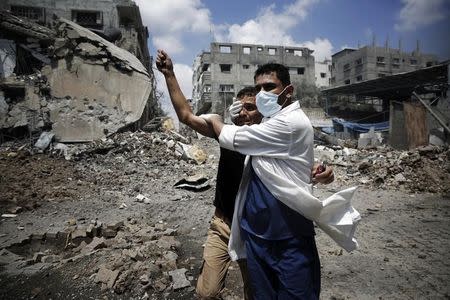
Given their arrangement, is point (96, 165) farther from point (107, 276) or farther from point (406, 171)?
point (406, 171)

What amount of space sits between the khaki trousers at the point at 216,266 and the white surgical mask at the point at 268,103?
90 centimetres

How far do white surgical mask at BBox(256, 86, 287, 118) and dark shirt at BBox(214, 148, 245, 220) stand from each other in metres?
0.51

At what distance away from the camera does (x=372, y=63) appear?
1321 inches

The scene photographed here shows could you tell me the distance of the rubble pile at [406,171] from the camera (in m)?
7.54

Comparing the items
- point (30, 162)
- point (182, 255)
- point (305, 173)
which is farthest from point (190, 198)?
point (305, 173)

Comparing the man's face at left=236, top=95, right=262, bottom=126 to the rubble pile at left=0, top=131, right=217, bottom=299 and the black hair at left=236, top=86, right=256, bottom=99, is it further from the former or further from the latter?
the rubble pile at left=0, top=131, right=217, bottom=299

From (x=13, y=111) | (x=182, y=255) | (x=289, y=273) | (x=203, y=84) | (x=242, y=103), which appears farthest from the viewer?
(x=203, y=84)

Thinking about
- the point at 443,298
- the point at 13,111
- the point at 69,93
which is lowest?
the point at 443,298

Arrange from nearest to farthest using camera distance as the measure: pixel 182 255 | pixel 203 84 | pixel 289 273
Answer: pixel 289 273, pixel 182 255, pixel 203 84

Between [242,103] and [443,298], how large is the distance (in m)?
2.64

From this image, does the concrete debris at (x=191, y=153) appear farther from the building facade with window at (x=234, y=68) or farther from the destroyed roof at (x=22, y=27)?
the building facade with window at (x=234, y=68)

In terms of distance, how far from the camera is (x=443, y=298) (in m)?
2.83

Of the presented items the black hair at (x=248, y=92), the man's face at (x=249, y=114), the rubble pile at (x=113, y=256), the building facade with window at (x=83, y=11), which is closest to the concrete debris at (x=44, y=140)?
the rubble pile at (x=113, y=256)

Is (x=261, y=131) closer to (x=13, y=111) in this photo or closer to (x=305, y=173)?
(x=305, y=173)
